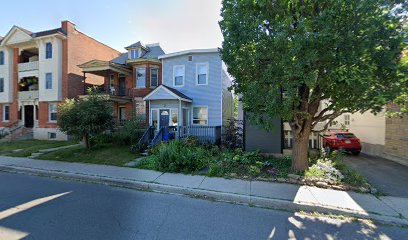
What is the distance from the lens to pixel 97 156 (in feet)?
34.8

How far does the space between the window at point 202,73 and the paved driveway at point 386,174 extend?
10.8 meters

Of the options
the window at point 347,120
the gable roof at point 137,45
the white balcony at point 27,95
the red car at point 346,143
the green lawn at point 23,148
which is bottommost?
the green lawn at point 23,148

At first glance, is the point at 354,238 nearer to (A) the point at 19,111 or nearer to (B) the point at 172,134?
(B) the point at 172,134

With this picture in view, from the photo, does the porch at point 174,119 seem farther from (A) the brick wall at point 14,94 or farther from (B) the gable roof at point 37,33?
(A) the brick wall at point 14,94

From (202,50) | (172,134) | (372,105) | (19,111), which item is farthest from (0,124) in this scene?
(372,105)

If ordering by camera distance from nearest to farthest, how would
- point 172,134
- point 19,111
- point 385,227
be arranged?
point 385,227
point 172,134
point 19,111

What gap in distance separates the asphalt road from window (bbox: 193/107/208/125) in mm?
9956

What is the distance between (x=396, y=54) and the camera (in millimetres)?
5316

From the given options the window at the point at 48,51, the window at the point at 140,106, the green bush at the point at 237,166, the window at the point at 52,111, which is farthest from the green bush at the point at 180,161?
the window at the point at 48,51

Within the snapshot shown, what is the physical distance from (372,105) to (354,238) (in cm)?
371

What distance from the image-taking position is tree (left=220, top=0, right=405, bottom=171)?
5.16 metres

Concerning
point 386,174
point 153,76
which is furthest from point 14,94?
point 386,174

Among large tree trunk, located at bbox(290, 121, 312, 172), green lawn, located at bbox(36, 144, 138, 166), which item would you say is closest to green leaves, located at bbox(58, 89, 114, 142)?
green lawn, located at bbox(36, 144, 138, 166)

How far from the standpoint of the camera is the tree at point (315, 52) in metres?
5.16
